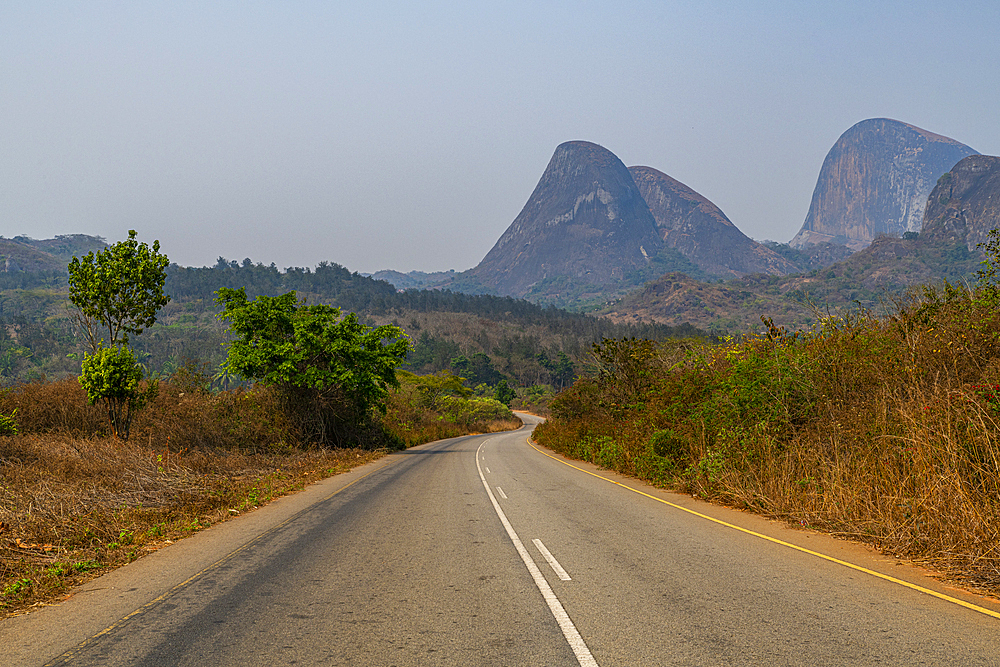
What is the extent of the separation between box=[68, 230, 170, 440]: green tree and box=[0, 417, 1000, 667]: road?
881cm

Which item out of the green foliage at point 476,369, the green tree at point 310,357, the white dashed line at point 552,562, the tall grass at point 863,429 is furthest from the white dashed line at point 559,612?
the green foliage at point 476,369

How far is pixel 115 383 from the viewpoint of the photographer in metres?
16.4

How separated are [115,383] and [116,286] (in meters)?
3.00

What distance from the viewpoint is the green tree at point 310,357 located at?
993 inches

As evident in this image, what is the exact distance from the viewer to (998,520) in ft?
21.1

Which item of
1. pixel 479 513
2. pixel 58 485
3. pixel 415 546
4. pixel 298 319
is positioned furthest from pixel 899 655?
pixel 298 319

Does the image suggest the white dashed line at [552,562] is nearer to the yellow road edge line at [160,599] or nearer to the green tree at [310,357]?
the yellow road edge line at [160,599]

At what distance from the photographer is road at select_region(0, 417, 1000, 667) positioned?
14.8ft

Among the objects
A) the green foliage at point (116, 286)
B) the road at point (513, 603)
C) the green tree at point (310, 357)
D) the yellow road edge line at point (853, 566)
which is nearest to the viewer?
the road at point (513, 603)

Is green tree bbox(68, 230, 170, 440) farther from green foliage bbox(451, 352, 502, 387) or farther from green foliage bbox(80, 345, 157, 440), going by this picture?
green foliage bbox(451, 352, 502, 387)

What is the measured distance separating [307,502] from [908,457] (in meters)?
11.7

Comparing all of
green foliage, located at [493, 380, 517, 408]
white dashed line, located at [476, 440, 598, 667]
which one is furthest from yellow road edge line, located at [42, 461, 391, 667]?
green foliage, located at [493, 380, 517, 408]

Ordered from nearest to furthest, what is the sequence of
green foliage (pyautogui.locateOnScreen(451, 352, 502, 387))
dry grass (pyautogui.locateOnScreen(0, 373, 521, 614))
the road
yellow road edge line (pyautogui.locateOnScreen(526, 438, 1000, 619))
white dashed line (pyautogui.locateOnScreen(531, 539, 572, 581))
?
the road, yellow road edge line (pyautogui.locateOnScreen(526, 438, 1000, 619)), white dashed line (pyautogui.locateOnScreen(531, 539, 572, 581)), dry grass (pyautogui.locateOnScreen(0, 373, 521, 614)), green foliage (pyautogui.locateOnScreen(451, 352, 502, 387))

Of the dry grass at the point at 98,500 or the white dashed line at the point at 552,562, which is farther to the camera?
the dry grass at the point at 98,500
